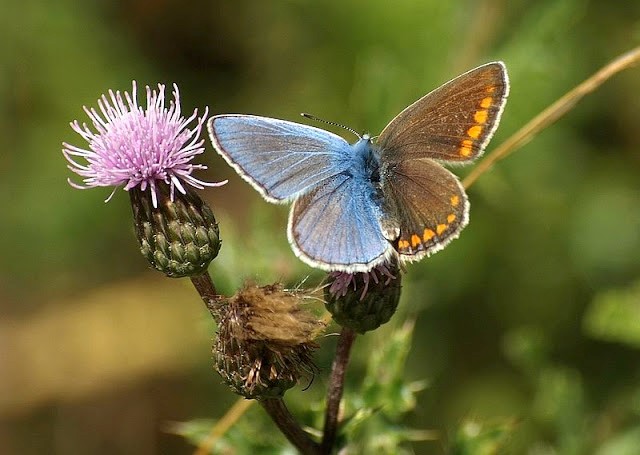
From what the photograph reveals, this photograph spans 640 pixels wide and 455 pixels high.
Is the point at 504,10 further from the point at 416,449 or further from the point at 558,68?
the point at 416,449

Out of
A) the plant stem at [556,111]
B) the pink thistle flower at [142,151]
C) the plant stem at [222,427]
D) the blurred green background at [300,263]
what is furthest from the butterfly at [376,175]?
the blurred green background at [300,263]

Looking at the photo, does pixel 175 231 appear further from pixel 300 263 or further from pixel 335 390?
pixel 300 263

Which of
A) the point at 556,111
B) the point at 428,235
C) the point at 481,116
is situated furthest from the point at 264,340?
the point at 556,111

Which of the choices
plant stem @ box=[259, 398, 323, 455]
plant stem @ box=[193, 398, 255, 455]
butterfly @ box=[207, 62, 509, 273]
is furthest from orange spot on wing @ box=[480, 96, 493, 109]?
plant stem @ box=[193, 398, 255, 455]

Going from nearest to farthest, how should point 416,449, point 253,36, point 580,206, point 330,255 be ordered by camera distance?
point 330,255
point 416,449
point 580,206
point 253,36

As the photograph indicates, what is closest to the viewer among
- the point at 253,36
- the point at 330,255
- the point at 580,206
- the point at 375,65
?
the point at 330,255

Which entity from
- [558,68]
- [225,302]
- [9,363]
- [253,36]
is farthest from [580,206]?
[9,363]

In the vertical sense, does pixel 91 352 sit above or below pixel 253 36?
below
